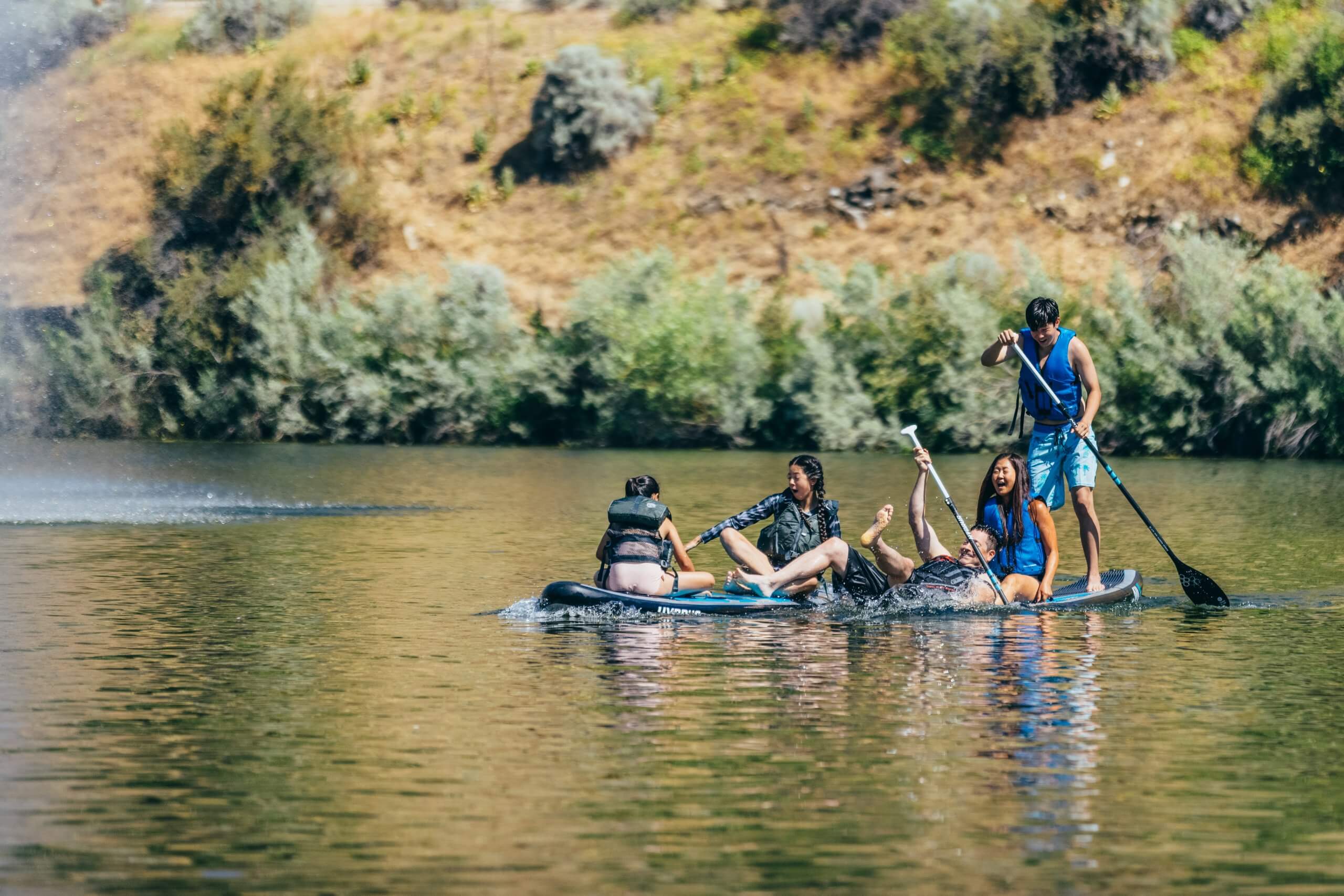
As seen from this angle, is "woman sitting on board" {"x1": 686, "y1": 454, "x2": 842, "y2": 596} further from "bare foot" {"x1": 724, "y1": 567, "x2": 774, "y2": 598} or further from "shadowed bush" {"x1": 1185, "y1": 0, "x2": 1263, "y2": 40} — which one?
"shadowed bush" {"x1": 1185, "y1": 0, "x2": 1263, "y2": 40}

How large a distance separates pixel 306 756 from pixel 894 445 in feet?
134

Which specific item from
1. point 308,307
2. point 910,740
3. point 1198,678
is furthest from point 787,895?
point 308,307

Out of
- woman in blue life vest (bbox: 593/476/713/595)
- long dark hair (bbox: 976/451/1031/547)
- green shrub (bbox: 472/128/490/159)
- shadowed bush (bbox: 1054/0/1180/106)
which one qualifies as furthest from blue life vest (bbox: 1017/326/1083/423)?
green shrub (bbox: 472/128/490/159)

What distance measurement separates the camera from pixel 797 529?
1891 cm

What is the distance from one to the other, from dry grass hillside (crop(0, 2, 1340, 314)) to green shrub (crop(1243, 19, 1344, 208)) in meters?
0.90

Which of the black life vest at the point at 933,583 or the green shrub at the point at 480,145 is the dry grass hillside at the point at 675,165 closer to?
the green shrub at the point at 480,145

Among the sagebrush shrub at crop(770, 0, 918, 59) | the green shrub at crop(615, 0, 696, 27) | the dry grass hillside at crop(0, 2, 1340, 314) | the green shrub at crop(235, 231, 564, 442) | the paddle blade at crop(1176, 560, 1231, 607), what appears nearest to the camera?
the paddle blade at crop(1176, 560, 1231, 607)

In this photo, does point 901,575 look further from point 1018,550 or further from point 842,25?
point 842,25

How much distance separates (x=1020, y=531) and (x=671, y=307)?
119ft

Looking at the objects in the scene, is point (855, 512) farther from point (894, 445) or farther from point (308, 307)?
point (308, 307)

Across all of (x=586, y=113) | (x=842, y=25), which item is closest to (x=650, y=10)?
(x=842, y=25)

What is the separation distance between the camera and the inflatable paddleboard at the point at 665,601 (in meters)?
17.9

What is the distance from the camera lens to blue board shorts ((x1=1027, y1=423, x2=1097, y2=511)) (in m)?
19.0

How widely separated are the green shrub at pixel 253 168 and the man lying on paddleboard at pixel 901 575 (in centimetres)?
4725
